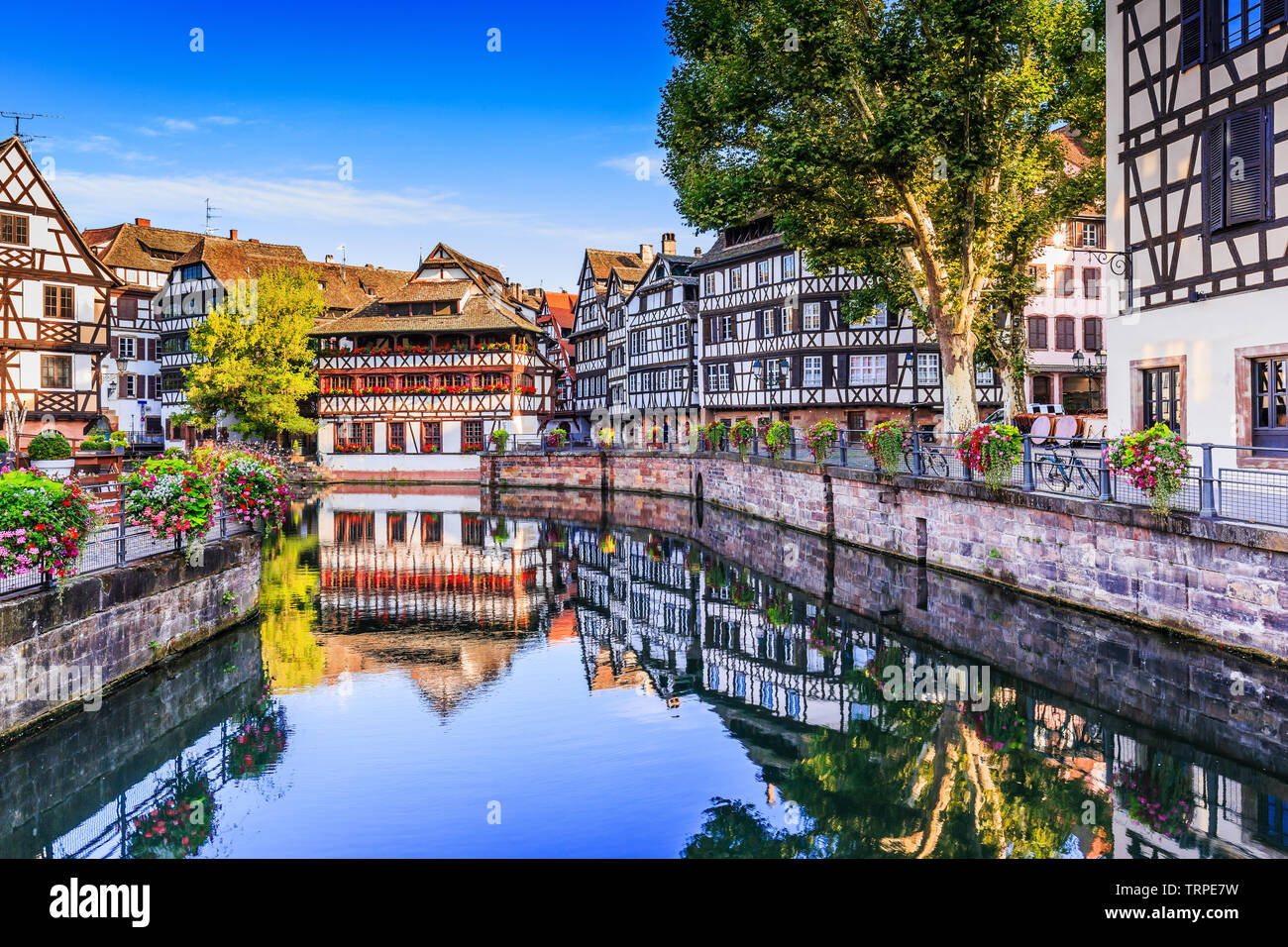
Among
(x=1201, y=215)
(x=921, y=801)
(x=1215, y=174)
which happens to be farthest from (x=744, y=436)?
(x=921, y=801)

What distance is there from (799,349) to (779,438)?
50.7 feet

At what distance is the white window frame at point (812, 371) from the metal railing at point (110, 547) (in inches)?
1378

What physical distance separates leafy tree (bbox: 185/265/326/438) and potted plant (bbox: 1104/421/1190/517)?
163ft

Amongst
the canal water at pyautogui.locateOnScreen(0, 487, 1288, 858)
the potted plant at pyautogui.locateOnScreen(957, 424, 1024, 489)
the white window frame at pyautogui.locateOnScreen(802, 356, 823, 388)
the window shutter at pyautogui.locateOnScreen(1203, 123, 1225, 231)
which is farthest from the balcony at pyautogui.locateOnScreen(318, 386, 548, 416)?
the window shutter at pyautogui.locateOnScreen(1203, 123, 1225, 231)

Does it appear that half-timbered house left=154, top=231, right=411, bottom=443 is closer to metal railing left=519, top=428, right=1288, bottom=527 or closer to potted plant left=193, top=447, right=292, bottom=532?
potted plant left=193, top=447, right=292, bottom=532

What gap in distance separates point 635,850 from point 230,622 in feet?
36.7

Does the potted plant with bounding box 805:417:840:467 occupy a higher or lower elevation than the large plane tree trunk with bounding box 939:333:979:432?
lower

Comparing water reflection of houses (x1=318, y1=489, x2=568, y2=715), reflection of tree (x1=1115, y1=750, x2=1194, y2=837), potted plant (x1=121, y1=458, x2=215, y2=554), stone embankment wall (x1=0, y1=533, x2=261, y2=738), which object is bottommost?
reflection of tree (x1=1115, y1=750, x2=1194, y2=837)

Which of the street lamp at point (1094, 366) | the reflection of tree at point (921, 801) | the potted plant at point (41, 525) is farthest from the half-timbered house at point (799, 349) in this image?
the potted plant at point (41, 525)

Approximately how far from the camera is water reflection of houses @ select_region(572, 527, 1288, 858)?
9742mm

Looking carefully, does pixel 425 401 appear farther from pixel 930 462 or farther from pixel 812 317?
pixel 930 462

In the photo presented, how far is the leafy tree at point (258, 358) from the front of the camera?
5628 cm

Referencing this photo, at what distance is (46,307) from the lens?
38812mm
